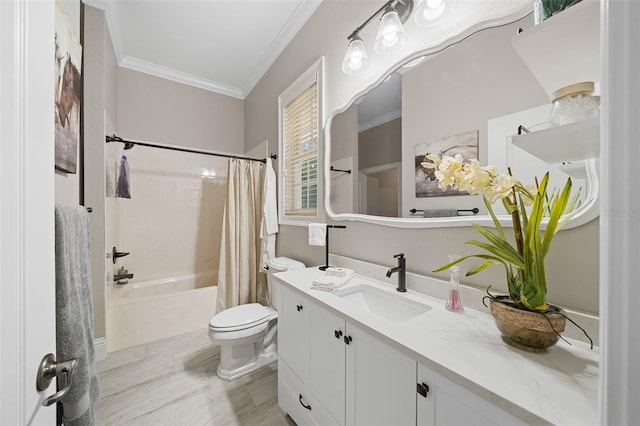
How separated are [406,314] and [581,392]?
24.5 inches

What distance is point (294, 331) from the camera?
4.32 ft

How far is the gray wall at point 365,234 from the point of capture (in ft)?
2.52

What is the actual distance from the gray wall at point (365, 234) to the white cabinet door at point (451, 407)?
18.7 inches

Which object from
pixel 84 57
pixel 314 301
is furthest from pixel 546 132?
pixel 84 57

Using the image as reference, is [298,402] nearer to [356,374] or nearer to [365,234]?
[356,374]

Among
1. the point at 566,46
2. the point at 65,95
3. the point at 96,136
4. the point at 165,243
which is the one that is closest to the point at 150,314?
the point at 165,243

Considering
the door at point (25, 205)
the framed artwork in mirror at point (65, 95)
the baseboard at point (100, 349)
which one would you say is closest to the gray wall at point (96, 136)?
the baseboard at point (100, 349)

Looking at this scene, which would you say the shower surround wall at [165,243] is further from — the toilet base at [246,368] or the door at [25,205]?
the door at [25,205]

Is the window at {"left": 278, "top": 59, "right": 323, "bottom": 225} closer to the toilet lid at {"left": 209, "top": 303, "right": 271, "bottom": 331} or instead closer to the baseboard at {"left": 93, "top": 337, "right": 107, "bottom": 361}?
the toilet lid at {"left": 209, "top": 303, "right": 271, "bottom": 331}

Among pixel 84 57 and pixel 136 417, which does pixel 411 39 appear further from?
pixel 136 417

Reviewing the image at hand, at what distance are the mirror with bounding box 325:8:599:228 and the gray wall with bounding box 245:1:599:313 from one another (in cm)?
7

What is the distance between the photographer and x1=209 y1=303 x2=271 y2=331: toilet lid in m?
1.70

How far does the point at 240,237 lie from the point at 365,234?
150 cm

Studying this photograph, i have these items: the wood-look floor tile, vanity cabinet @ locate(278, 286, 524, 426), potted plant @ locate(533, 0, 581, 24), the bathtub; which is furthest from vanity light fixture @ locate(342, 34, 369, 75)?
the wood-look floor tile
